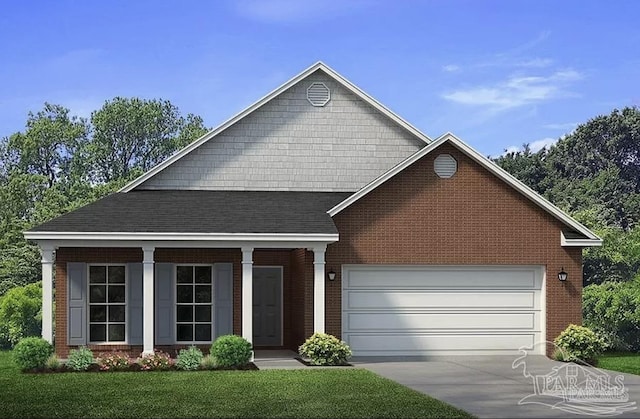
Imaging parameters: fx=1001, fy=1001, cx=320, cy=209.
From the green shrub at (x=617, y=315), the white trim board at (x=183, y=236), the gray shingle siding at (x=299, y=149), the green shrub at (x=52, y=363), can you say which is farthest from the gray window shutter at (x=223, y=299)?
the green shrub at (x=617, y=315)

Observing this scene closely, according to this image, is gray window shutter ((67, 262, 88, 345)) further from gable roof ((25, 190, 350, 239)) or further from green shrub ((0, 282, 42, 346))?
green shrub ((0, 282, 42, 346))

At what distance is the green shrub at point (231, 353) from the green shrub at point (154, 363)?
996 mm

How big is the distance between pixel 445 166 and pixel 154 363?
321 inches

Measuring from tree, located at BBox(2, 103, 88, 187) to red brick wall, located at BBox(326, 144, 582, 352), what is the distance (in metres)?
40.2

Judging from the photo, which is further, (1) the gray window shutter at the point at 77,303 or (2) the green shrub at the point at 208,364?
(1) the gray window shutter at the point at 77,303

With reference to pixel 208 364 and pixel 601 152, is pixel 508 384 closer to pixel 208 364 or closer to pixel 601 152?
pixel 208 364

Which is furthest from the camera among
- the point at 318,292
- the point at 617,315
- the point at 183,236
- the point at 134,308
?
the point at 617,315

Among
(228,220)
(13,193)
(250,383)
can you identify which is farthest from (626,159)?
(250,383)

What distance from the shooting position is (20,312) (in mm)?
36812

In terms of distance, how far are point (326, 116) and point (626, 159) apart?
43881 millimetres

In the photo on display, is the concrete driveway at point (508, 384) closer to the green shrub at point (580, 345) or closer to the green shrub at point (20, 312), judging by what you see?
the green shrub at point (580, 345)

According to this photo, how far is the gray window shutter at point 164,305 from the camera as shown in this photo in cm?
2338

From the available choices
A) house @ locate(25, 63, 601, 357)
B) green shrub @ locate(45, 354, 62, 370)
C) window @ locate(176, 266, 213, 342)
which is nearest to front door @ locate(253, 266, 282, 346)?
house @ locate(25, 63, 601, 357)

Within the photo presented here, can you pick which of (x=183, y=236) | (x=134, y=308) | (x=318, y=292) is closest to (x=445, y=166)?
(x=318, y=292)
